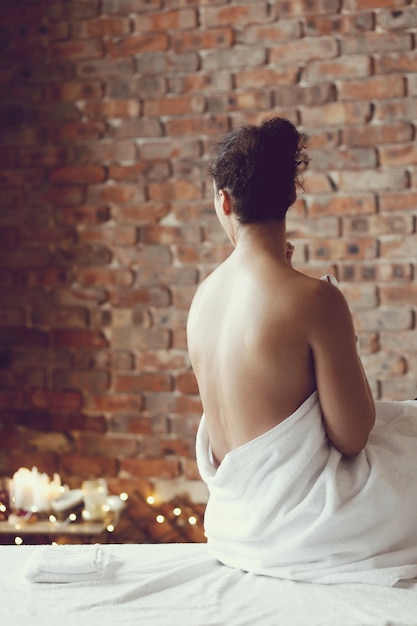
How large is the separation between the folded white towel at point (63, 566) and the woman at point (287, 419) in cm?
23

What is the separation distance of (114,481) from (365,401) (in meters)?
1.57

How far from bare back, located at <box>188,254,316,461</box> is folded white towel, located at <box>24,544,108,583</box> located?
0.33m

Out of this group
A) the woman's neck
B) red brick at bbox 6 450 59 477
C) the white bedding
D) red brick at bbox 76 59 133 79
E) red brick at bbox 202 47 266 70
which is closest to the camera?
the white bedding

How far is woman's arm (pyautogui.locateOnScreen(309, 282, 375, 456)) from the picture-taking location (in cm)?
127

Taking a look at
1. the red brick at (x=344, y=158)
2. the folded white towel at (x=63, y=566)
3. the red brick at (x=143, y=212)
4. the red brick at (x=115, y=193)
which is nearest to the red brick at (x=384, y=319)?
the red brick at (x=344, y=158)

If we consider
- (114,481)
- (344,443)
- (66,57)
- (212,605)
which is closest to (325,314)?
(344,443)

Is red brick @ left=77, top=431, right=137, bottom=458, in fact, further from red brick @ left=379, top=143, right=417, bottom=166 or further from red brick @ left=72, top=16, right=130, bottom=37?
red brick @ left=72, top=16, right=130, bottom=37

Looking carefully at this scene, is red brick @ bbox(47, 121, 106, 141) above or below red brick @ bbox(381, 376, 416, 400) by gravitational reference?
above

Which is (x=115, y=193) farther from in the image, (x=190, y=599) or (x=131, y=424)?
(x=190, y=599)

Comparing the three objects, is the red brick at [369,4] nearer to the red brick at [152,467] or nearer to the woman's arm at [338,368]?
the woman's arm at [338,368]

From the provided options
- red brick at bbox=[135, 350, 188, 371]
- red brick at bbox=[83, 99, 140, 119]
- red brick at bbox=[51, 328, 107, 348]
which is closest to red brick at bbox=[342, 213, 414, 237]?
red brick at bbox=[135, 350, 188, 371]

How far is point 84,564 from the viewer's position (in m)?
1.33

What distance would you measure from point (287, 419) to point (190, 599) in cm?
34

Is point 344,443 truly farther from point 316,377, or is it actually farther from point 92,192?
point 92,192
